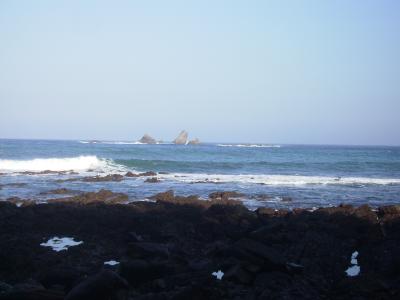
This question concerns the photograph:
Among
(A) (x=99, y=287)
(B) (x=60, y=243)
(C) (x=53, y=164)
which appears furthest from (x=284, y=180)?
(C) (x=53, y=164)

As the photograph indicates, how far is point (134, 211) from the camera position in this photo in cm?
1241

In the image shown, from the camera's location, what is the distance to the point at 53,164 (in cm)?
3947

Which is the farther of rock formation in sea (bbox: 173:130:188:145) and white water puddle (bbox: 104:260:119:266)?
rock formation in sea (bbox: 173:130:188:145)

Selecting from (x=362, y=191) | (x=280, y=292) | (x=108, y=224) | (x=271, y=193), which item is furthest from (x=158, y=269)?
(x=362, y=191)

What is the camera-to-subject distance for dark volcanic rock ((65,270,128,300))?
6008 millimetres

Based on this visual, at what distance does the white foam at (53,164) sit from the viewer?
3650cm

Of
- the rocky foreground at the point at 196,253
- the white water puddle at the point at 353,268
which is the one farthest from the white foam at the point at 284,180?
the white water puddle at the point at 353,268

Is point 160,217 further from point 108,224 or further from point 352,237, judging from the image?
point 352,237

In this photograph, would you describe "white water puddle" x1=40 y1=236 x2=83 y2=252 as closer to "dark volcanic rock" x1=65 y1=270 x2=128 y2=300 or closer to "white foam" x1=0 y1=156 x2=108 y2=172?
"dark volcanic rock" x1=65 y1=270 x2=128 y2=300

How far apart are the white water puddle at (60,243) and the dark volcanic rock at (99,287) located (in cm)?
311

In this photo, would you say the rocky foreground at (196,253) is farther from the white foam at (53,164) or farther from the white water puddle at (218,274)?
the white foam at (53,164)

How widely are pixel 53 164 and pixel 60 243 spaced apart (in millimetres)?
31699

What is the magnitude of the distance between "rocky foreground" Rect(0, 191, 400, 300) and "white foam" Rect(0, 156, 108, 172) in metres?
25.2

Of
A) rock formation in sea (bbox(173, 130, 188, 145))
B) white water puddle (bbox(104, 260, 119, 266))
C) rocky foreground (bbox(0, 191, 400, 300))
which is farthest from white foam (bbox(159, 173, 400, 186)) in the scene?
rock formation in sea (bbox(173, 130, 188, 145))
